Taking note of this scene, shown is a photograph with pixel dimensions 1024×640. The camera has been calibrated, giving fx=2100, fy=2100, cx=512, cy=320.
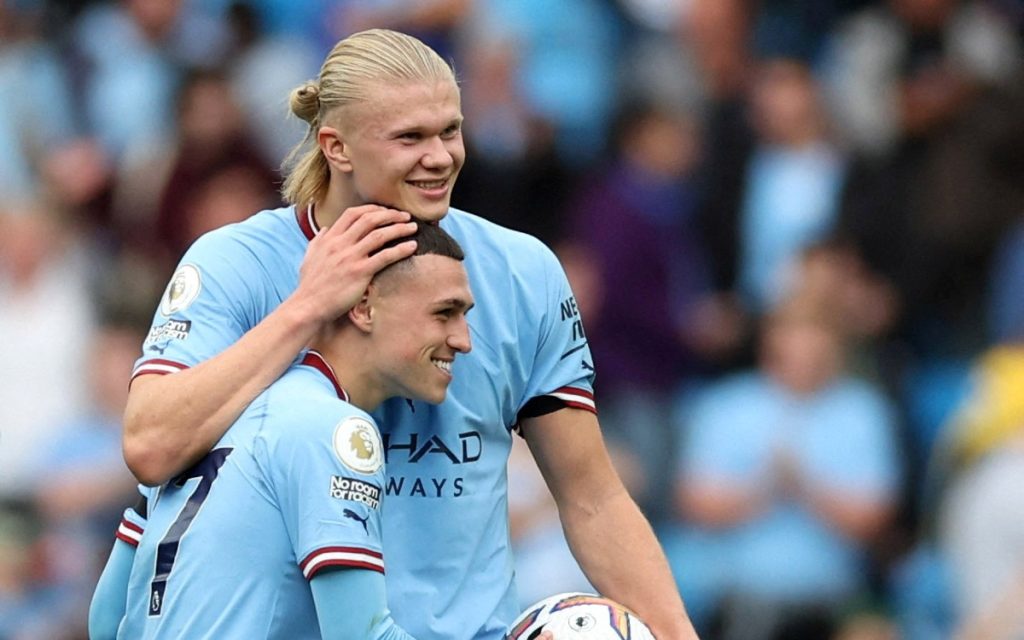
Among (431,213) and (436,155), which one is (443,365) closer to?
(431,213)

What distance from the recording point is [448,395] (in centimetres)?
512

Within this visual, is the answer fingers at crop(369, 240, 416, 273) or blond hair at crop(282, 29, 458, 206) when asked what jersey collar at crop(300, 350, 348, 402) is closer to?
fingers at crop(369, 240, 416, 273)

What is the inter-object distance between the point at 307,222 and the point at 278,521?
926mm

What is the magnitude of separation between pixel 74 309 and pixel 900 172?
13.3ft

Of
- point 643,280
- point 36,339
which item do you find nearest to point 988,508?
point 643,280

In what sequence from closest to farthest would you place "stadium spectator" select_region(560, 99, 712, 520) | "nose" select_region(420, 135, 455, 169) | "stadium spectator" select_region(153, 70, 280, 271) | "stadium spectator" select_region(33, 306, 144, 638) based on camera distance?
1. "nose" select_region(420, 135, 455, 169)
2. "stadium spectator" select_region(33, 306, 144, 638)
3. "stadium spectator" select_region(560, 99, 712, 520)
4. "stadium spectator" select_region(153, 70, 280, 271)

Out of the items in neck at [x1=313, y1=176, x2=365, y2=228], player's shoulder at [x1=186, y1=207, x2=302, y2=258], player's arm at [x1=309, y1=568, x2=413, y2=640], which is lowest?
player's arm at [x1=309, y1=568, x2=413, y2=640]

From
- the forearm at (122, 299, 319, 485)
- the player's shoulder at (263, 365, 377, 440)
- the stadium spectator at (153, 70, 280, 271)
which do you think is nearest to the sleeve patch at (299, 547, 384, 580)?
the player's shoulder at (263, 365, 377, 440)

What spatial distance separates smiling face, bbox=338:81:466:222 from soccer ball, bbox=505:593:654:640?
1.00 meters

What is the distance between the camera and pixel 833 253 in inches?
374

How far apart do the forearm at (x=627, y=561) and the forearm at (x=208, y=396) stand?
3.49 ft

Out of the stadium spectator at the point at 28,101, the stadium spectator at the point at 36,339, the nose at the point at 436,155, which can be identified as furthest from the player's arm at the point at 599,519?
the stadium spectator at the point at 28,101

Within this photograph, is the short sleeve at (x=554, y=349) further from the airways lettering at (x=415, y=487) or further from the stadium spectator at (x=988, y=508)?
the stadium spectator at (x=988, y=508)

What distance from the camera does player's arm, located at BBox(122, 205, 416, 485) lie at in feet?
15.4
